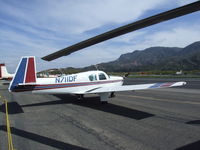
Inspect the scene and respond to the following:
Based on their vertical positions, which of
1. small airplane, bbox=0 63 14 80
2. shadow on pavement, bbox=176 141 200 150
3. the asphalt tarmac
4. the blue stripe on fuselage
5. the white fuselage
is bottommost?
shadow on pavement, bbox=176 141 200 150

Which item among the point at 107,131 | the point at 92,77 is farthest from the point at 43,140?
the point at 92,77

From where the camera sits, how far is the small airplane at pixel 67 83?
31.8 feet

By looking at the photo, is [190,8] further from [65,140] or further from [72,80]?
[72,80]

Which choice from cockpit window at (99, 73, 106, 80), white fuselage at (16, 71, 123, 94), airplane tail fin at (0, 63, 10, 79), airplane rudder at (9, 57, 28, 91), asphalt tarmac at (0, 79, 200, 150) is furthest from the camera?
airplane tail fin at (0, 63, 10, 79)

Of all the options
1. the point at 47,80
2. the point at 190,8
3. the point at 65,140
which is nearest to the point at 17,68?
the point at 47,80

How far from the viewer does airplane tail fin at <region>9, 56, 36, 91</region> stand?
960cm

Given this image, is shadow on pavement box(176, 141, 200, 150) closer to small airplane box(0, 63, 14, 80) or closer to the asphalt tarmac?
the asphalt tarmac

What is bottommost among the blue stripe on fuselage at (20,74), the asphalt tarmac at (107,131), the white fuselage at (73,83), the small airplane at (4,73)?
the asphalt tarmac at (107,131)

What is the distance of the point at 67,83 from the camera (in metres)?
11.5

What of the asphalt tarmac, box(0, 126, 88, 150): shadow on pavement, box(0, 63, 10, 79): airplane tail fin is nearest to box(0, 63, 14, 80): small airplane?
box(0, 63, 10, 79): airplane tail fin

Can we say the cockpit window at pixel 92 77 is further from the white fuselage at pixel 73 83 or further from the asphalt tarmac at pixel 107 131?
the asphalt tarmac at pixel 107 131

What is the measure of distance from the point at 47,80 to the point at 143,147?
25.2ft

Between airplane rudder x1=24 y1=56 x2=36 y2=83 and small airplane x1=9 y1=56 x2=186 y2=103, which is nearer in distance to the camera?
small airplane x1=9 y1=56 x2=186 y2=103

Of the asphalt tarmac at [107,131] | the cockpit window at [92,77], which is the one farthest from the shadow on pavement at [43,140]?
the cockpit window at [92,77]
